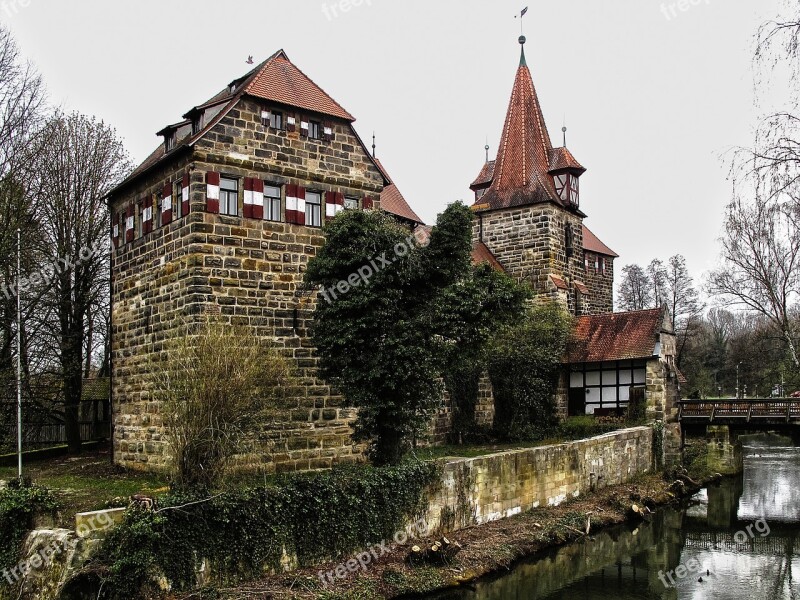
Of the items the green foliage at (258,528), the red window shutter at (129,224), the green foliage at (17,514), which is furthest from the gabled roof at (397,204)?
the green foliage at (17,514)

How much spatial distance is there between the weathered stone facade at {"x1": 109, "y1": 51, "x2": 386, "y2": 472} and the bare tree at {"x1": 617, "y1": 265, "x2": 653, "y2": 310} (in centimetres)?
3978

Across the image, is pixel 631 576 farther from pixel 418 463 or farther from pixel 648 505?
pixel 648 505

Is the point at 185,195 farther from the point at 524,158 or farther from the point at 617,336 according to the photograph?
the point at 524,158

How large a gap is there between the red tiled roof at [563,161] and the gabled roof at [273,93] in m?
13.4

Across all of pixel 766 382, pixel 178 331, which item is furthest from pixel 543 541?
pixel 766 382

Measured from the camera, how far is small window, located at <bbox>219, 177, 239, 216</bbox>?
1638 centimetres

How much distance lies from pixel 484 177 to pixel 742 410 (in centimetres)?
1422

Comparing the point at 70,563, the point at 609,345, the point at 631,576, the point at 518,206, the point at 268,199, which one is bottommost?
the point at 631,576

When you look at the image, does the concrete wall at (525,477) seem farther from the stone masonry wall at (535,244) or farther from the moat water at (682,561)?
the stone masonry wall at (535,244)

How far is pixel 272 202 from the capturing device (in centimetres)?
1716

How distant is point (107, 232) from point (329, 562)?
1585 cm

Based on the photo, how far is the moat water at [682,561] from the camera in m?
13.1

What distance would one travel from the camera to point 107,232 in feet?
80.1

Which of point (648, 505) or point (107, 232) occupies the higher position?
point (107, 232)
